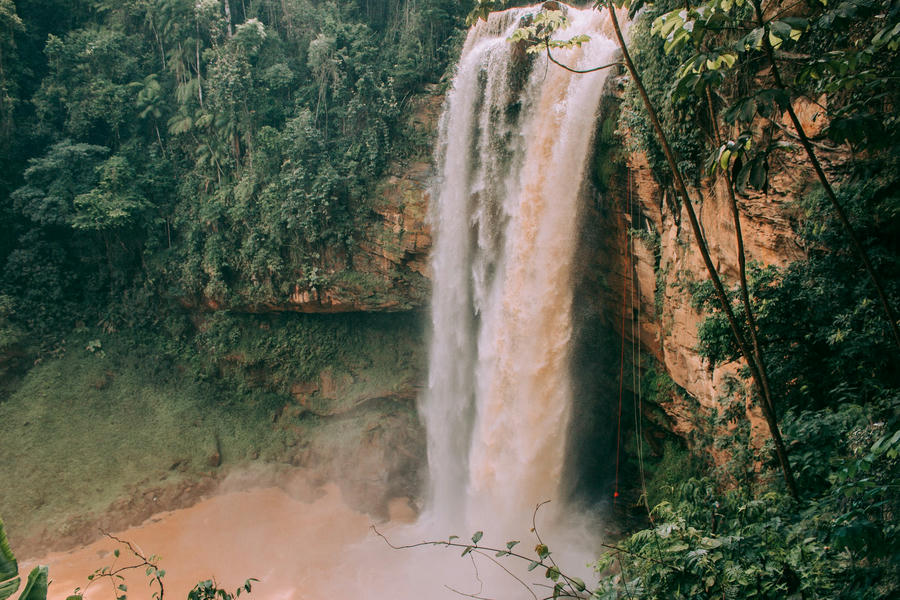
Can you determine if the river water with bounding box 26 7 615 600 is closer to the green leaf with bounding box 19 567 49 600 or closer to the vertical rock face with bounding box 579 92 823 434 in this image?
the vertical rock face with bounding box 579 92 823 434

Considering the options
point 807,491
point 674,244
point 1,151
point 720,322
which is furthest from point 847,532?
point 1,151

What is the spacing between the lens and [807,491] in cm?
403

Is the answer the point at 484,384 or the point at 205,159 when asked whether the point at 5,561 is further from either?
the point at 205,159

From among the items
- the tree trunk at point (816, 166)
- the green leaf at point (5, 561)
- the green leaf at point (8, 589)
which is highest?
the tree trunk at point (816, 166)

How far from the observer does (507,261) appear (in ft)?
33.0

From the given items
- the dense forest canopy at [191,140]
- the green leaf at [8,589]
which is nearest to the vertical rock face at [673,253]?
the dense forest canopy at [191,140]

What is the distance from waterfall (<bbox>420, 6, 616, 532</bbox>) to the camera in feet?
30.0

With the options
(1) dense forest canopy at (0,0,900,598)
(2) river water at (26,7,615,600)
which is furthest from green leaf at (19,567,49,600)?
(1) dense forest canopy at (0,0,900,598)

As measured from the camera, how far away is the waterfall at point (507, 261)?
30.0 feet

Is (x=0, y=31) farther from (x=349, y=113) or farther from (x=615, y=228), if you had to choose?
(x=615, y=228)

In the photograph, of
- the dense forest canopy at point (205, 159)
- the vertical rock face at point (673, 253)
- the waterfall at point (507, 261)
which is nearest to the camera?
the vertical rock face at point (673, 253)

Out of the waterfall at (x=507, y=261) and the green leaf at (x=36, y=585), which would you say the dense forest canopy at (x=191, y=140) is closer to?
the waterfall at (x=507, y=261)

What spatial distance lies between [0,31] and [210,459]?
11716mm

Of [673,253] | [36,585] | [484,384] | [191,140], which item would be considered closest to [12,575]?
[36,585]
